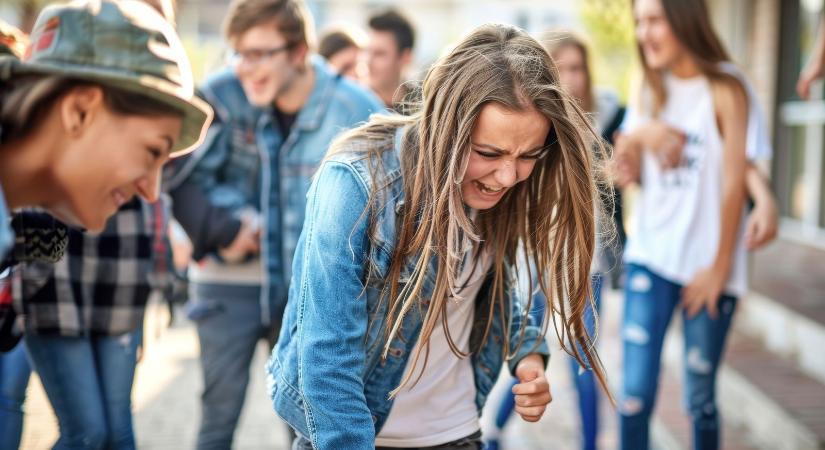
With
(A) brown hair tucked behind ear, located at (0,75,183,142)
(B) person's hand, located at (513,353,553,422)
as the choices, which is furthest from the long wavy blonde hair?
(A) brown hair tucked behind ear, located at (0,75,183,142)

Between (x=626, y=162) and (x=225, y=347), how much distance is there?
185 cm

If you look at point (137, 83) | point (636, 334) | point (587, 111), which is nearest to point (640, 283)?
point (636, 334)

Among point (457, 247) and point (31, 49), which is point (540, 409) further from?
point (31, 49)

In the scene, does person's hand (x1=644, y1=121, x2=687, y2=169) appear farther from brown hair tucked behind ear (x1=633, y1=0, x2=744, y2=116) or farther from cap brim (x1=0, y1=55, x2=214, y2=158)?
cap brim (x1=0, y1=55, x2=214, y2=158)

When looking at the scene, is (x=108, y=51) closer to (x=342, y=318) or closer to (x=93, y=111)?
(x=93, y=111)

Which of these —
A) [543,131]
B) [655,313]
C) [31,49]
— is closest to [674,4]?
[655,313]

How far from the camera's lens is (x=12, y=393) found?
2701mm

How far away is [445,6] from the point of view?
40.2 metres

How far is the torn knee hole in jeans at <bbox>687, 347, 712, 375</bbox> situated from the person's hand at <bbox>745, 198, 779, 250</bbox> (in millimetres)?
479

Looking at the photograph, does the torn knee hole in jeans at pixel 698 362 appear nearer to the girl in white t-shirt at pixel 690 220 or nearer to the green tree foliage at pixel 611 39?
Answer: the girl in white t-shirt at pixel 690 220

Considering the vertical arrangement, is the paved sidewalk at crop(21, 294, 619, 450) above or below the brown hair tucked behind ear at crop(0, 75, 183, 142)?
below

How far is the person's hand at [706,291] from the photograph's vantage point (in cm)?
349

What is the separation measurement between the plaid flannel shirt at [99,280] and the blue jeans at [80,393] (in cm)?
5

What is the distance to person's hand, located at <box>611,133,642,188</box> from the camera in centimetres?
369
